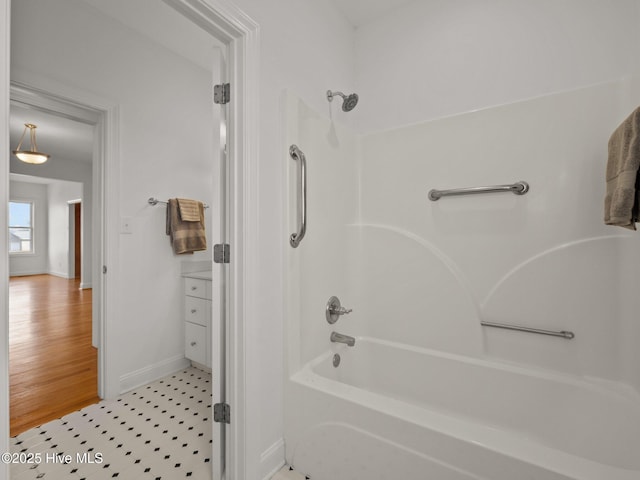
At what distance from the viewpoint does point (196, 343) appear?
2.41 meters

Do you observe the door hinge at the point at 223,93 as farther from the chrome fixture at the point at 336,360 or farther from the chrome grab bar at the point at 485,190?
the chrome fixture at the point at 336,360

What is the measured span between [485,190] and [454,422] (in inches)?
44.4

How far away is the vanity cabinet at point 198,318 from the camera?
234cm

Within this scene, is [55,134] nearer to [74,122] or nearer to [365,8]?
[74,122]

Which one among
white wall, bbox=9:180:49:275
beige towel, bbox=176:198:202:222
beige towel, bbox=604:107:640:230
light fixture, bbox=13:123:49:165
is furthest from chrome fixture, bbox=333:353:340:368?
white wall, bbox=9:180:49:275

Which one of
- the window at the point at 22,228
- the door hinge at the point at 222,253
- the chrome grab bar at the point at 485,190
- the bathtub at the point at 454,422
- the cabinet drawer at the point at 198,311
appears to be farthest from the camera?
the window at the point at 22,228

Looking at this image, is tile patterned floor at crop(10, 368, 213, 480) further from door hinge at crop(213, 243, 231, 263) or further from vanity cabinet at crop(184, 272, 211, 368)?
door hinge at crop(213, 243, 231, 263)

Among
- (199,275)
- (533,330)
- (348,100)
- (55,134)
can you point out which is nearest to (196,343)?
(199,275)

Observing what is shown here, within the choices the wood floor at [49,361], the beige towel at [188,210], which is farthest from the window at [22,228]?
the beige towel at [188,210]

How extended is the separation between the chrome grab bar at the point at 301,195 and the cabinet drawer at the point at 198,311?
3.96ft

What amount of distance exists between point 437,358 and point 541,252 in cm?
77

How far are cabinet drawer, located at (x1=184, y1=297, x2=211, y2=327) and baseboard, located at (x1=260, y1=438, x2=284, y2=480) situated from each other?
1.16 metres

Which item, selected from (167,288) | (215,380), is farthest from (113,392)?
(215,380)

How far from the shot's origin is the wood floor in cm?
192
